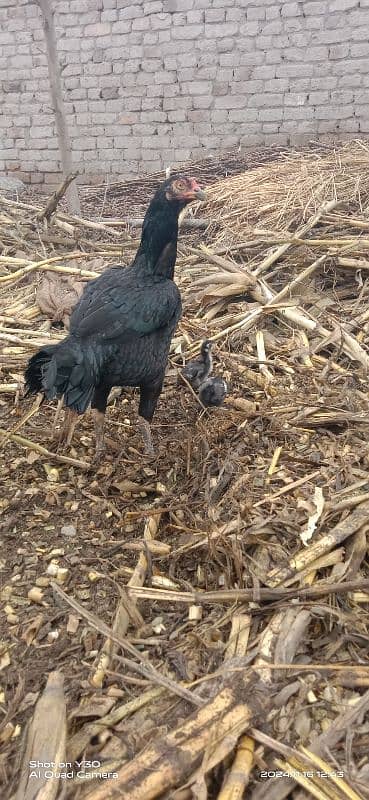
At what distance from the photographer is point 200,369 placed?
4.59 m

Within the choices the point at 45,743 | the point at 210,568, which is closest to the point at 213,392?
the point at 210,568

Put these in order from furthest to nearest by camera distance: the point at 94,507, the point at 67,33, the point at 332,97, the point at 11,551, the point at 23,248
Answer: the point at 67,33 → the point at 332,97 → the point at 23,248 → the point at 94,507 → the point at 11,551

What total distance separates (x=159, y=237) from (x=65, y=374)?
4.09 feet

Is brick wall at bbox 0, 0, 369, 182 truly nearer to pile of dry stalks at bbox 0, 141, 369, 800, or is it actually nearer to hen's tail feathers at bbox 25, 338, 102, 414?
pile of dry stalks at bbox 0, 141, 369, 800

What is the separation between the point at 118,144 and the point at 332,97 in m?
4.58

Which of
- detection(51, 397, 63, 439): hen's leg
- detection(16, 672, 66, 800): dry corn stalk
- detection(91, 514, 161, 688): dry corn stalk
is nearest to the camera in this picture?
detection(16, 672, 66, 800): dry corn stalk

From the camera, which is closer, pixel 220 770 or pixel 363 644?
pixel 220 770

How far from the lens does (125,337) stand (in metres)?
3.67

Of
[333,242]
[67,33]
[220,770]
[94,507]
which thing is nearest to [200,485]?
[94,507]

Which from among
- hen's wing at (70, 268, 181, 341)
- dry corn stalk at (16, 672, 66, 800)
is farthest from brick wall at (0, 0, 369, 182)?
dry corn stalk at (16, 672, 66, 800)

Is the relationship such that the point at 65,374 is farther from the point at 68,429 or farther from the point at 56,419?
the point at 56,419

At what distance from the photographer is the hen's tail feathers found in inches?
131

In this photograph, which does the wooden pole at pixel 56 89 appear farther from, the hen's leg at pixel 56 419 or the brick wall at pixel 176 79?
the hen's leg at pixel 56 419

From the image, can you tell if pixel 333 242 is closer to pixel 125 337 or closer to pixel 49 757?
pixel 125 337
